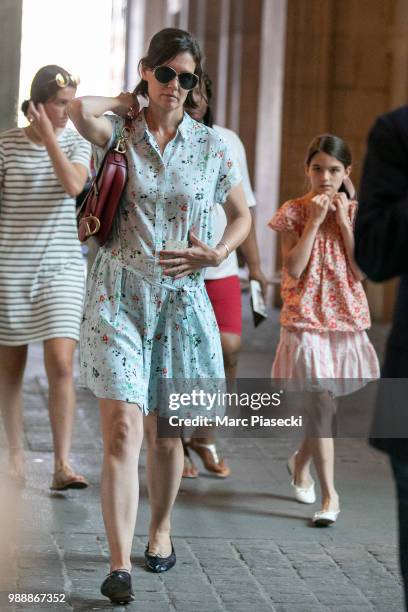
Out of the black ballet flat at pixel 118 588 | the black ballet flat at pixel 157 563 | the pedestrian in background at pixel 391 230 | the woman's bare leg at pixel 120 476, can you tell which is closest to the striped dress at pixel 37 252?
the black ballet flat at pixel 157 563

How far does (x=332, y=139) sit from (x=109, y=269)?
159cm

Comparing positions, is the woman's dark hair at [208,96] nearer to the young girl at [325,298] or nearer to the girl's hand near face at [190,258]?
the young girl at [325,298]

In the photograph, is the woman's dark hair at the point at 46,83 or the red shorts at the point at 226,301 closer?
the woman's dark hair at the point at 46,83

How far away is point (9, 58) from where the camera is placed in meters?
4.56

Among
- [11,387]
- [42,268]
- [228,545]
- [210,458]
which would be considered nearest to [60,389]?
[11,387]

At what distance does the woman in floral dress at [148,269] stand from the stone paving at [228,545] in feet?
1.09

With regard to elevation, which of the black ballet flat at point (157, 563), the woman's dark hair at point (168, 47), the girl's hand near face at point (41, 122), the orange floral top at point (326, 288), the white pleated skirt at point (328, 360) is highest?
the woman's dark hair at point (168, 47)

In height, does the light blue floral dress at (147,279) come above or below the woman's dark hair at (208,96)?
below

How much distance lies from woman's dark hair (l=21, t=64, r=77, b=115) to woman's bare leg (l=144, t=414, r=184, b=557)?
61.9 inches

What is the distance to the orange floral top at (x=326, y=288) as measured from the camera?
589cm

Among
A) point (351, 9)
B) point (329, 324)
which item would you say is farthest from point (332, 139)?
point (351, 9)

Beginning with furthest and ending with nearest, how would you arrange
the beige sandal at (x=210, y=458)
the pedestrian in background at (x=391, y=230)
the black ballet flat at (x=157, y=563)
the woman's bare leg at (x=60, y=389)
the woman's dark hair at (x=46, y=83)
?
the beige sandal at (x=210, y=458), the woman's bare leg at (x=60, y=389), the woman's dark hair at (x=46, y=83), the black ballet flat at (x=157, y=563), the pedestrian in background at (x=391, y=230)

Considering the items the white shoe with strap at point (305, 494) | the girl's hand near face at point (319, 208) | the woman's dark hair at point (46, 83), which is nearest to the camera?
the woman's dark hair at point (46, 83)

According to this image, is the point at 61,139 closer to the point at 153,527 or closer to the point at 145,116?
the point at 145,116
